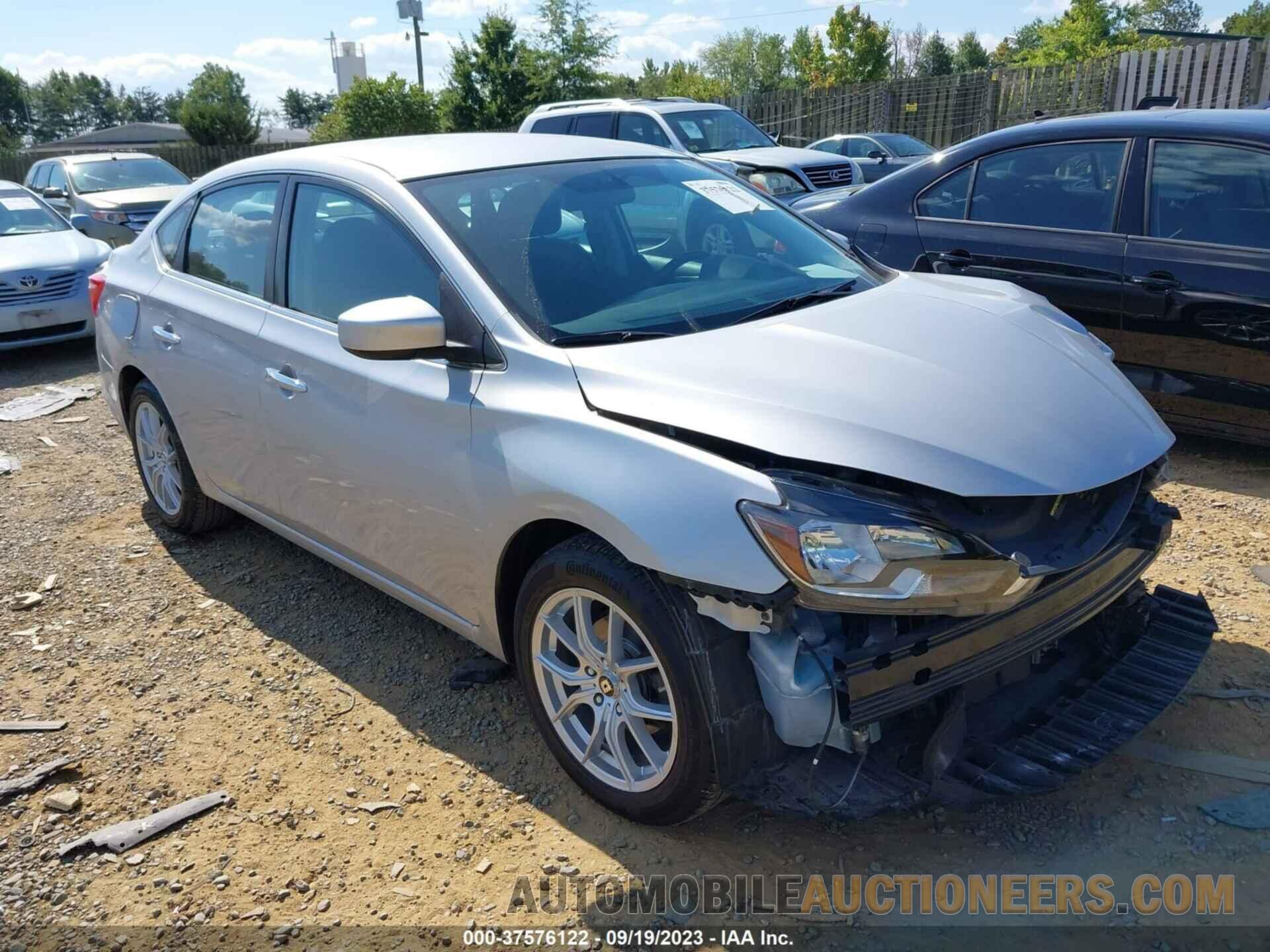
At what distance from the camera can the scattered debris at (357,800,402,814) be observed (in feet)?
10.2

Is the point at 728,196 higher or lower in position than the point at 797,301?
higher

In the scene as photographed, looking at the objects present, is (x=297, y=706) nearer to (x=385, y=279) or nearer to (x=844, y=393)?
(x=385, y=279)

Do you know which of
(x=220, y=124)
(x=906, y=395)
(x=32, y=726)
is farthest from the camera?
(x=220, y=124)

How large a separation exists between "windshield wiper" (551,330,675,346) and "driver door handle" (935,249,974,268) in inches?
129

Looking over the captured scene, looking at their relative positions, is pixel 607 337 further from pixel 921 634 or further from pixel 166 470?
pixel 166 470

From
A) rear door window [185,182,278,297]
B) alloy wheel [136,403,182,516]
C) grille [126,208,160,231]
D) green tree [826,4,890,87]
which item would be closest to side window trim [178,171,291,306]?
rear door window [185,182,278,297]

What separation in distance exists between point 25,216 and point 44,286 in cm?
184

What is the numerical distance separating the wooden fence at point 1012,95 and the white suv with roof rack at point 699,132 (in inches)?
335

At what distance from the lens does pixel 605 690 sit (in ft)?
9.27

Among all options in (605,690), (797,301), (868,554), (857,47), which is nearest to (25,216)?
(797,301)

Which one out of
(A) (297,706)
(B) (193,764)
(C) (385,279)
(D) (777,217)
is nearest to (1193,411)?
(D) (777,217)

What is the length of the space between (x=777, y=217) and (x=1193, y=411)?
8.24 feet

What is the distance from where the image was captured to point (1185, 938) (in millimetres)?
2412

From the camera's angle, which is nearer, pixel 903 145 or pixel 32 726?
pixel 32 726
